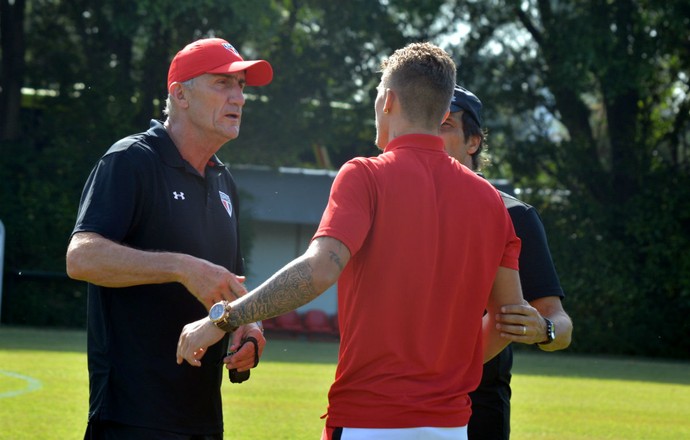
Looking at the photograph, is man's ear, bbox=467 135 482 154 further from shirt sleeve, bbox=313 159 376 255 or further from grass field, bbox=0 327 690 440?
grass field, bbox=0 327 690 440

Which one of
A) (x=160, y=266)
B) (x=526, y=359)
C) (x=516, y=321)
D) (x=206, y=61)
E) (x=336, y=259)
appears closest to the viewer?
(x=336, y=259)

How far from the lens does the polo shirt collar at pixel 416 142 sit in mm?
3979

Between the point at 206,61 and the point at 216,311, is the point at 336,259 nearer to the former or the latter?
the point at 216,311

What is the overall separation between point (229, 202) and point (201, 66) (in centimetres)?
65

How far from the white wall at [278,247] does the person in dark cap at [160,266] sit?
27051 millimetres

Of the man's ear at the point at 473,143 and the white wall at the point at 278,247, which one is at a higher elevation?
the man's ear at the point at 473,143

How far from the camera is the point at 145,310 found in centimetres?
458

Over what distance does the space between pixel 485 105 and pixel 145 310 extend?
28.1 meters

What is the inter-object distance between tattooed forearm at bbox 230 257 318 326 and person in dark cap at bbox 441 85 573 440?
3.00 feet

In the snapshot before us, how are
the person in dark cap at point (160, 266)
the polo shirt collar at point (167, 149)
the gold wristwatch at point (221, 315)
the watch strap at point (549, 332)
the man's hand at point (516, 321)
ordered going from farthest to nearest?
1. the polo shirt collar at point (167, 149)
2. the watch strap at point (549, 332)
3. the person in dark cap at point (160, 266)
4. the man's hand at point (516, 321)
5. the gold wristwatch at point (221, 315)

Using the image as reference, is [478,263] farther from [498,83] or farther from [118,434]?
[498,83]

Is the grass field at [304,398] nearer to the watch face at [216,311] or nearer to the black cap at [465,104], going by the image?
the black cap at [465,104]

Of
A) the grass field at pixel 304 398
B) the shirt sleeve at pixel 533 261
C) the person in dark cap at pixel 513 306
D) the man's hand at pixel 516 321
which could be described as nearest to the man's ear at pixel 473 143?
the person in dark cap at pixel 513 306

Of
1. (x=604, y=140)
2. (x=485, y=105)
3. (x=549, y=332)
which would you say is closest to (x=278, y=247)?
(x=485, y=105)
